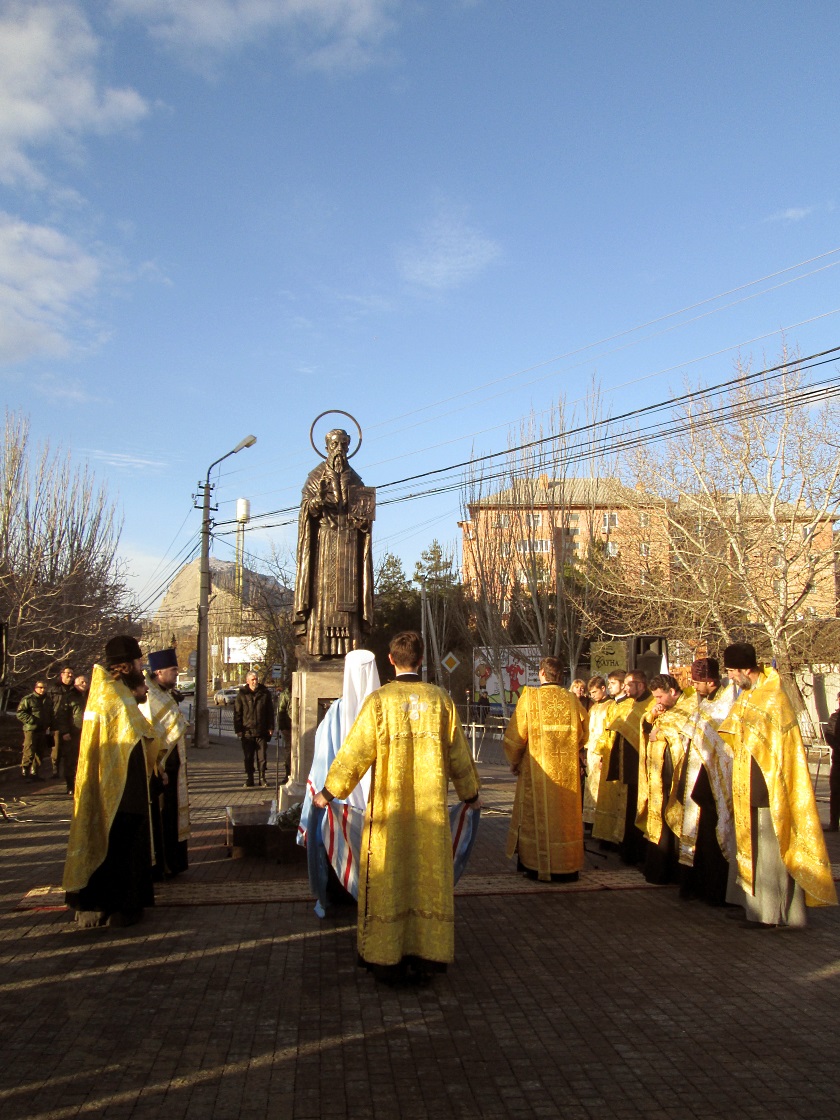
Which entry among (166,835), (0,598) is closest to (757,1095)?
(166,835)

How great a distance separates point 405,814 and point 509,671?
2774cm

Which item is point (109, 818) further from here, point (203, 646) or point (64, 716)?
point (203, 646)

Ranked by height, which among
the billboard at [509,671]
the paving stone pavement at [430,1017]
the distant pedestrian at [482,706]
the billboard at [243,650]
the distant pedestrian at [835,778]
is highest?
the billboard at [243,650]

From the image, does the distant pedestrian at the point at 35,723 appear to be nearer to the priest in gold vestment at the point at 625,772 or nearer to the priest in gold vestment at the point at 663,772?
the priest in gold vestment at the point at 625,772

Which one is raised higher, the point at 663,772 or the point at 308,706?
the point at 308,706

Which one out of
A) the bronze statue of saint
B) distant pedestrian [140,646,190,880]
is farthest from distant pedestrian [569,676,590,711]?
distant pedestrian [140,646,190,880]

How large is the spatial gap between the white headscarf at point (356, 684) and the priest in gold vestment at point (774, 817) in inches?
102

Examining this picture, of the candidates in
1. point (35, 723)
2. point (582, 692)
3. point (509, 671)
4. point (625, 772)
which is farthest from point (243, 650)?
point (625, 772)

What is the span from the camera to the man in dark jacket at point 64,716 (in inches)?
585

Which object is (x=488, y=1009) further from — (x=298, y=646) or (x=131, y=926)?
(x=298, y=646)

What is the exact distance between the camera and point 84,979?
5.53 metres

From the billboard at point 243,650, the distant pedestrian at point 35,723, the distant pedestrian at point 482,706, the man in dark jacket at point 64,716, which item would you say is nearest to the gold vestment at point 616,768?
the man in dark jacket at point 64,716

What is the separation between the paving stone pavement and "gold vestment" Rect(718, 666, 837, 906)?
0.42 metres

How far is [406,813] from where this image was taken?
5.59 metres
